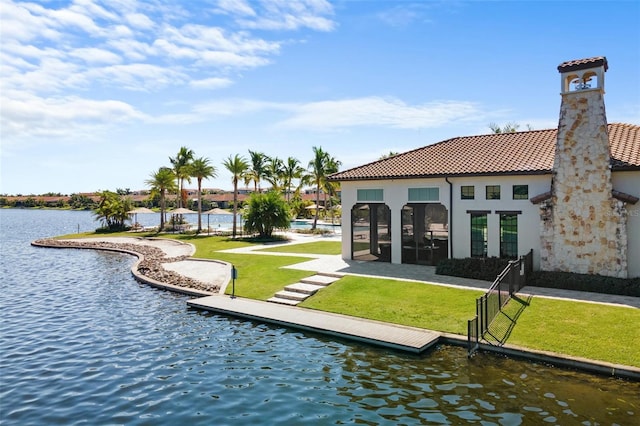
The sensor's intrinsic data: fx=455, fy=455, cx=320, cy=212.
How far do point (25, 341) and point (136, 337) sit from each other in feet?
11.8

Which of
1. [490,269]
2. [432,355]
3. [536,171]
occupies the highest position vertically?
[536,171]

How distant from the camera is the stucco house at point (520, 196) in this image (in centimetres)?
1888

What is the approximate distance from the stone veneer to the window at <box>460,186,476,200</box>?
11.9 ft

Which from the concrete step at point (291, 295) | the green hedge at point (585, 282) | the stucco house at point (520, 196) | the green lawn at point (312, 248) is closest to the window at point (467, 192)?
the stucco house at point (520, 196)

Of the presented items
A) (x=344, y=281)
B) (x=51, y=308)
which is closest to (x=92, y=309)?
(x=51, y=308)

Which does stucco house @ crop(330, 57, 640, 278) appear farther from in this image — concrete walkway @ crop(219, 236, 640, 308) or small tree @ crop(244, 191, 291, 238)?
small tree @ crop(244, 191, 291, 238)

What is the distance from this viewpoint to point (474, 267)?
21.2m

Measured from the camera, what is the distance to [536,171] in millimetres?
20656

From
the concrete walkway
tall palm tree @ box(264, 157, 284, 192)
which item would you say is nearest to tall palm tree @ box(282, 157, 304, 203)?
tall palm tree @ box(264, 157, 284, 192)

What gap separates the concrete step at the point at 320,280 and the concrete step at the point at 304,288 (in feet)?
0.75

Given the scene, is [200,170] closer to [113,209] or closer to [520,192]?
[113,209]

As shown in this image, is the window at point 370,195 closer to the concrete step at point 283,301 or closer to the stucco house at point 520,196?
the stucco house at point 520,196

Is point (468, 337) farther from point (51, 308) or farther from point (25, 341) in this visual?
point (51, 308)

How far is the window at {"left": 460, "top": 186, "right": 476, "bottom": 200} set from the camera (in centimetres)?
2294
